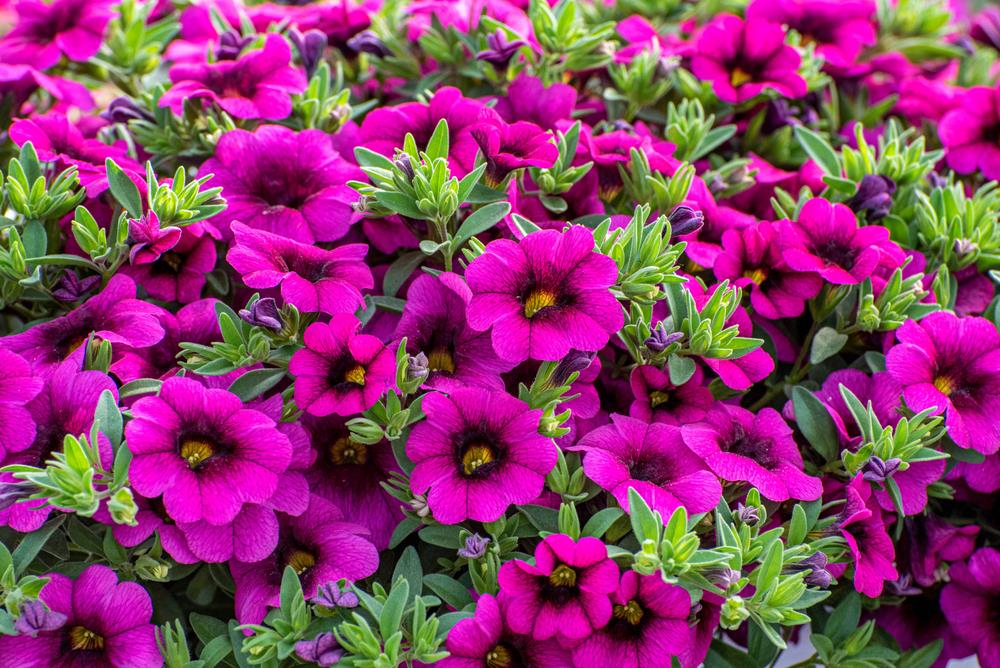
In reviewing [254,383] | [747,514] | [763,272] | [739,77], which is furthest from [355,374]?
[739,77]

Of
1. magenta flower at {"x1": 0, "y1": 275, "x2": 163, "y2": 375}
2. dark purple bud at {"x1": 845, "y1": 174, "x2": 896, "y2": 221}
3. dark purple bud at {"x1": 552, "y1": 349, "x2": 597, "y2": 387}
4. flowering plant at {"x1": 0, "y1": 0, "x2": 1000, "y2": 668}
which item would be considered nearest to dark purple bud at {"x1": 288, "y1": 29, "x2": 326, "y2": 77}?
flowering plant at {"x1": 0, "y1": 0, "x2": 1000, "y2": 668}

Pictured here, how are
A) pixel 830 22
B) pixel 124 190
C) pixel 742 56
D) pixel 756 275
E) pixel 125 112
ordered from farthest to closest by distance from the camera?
pixel 830 22 < pixel 742 56 < pixel 125 112 < pixel 756 275 < pixel 124 190

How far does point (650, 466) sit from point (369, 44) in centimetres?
84

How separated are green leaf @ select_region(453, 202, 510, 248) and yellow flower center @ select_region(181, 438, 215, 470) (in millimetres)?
356

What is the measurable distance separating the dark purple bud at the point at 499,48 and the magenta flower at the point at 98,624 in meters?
0.85

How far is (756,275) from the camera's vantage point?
3.93ft

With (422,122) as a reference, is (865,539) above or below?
below

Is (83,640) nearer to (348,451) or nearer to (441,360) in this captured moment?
(348,451)

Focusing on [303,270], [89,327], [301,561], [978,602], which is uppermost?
[303,270]

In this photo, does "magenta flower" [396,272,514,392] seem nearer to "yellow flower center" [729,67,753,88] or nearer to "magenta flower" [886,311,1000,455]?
"magenta flower" [886,311,1000,455]

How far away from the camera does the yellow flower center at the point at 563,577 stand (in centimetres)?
95

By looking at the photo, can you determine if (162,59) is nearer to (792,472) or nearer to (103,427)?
(103,427)

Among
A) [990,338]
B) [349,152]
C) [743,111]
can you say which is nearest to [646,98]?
[743,111]

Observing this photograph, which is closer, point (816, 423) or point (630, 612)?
point (630, 612)
